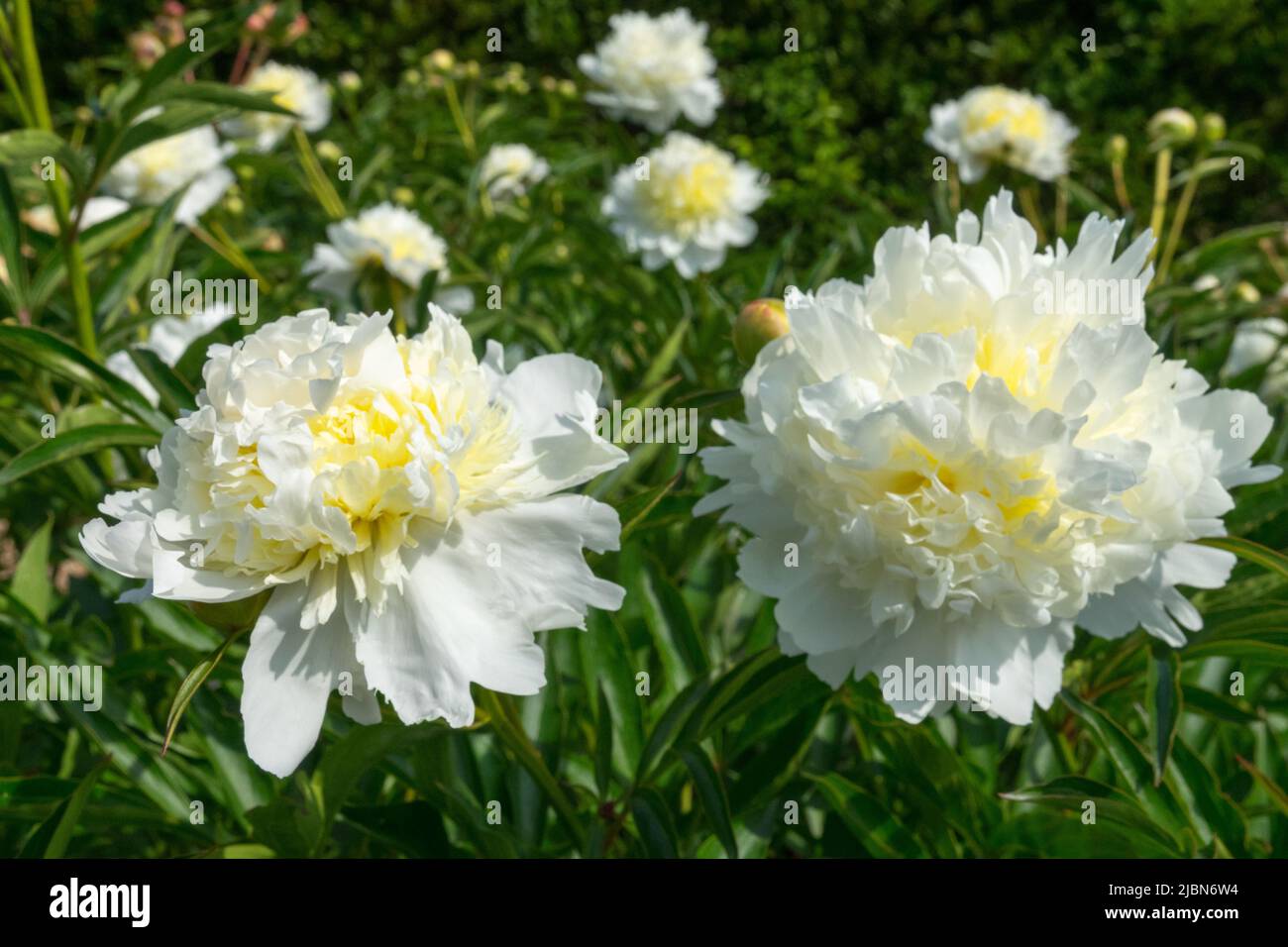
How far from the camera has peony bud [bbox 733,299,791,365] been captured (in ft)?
3.10

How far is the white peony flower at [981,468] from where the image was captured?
75 centimetres

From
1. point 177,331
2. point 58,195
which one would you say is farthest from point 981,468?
point 177,331

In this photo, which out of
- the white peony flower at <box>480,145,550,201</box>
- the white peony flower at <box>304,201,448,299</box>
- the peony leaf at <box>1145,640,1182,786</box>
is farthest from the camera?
the white peony flower at <box>480,145,550,201</box>

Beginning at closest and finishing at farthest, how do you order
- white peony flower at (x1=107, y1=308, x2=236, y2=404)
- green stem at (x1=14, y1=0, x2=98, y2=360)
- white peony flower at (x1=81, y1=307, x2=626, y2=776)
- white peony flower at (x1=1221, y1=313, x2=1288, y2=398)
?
1. white peony flower at (x1=81, y1=307, x2=626, y2=776)
2. green stem at (x1=14, y1=0, x2=98, y2=360)
3. white peony flower at (x1=107, y1=308, x2=236, y2=404)
4. white peony flower at (x1=1221, y1=313, x2=1288, y2=398)

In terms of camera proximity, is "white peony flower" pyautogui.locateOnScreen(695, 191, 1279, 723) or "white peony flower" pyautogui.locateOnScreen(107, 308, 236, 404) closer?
"white peony flower" pyautogui.locateOnScreen(695, 191, 1279, 723)

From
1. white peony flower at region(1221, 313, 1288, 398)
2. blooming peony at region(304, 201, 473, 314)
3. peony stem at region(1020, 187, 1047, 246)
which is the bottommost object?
white peony flower at region(1221, 313, 1288, 398)

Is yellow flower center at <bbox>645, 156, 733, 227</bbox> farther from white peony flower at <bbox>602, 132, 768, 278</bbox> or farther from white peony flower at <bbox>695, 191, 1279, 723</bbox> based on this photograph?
white peony flower at <bbox>695, 191, 1279, 723</bbox>

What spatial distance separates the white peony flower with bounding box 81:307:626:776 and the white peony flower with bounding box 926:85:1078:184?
5.47 feet

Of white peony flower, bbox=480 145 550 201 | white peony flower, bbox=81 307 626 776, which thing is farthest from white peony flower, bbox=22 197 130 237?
white peony flower, bbox=81 307 626 776

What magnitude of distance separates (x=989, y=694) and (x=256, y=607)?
0.50 meters

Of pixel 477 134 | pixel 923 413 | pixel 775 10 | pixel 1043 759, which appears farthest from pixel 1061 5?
pixel 923 413

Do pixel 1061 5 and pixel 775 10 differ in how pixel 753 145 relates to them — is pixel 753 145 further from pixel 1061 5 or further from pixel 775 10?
pixel 1061 5

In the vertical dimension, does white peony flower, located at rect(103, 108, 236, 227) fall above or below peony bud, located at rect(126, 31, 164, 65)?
below

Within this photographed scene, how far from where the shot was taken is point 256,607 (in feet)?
2.49
